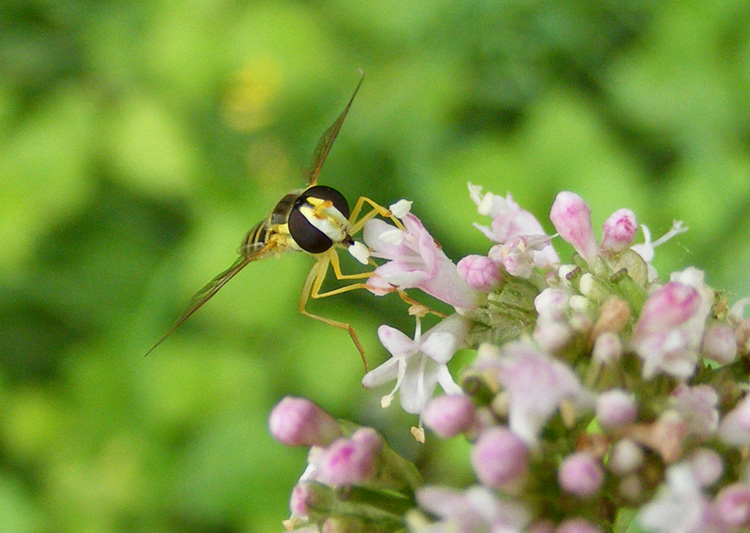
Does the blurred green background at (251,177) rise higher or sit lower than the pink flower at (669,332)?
higher

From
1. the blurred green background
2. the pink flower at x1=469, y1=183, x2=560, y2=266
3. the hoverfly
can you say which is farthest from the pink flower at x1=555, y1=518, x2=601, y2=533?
the blurred green background

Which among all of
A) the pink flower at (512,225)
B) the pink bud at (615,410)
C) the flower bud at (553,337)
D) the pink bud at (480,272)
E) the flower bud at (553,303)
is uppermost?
the pink flower at (512,225)

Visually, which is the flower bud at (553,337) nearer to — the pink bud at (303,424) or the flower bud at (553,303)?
the flower bud at (553,303)

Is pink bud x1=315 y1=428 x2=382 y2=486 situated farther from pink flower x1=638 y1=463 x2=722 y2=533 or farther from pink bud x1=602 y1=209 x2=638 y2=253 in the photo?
pink bud x1=602 y1=209 x2=638 y2=253

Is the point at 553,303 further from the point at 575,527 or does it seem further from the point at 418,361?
the point at 575,527

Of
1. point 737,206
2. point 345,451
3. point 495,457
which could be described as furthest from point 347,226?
point 737,206

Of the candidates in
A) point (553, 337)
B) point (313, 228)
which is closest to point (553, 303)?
point (553, 337)

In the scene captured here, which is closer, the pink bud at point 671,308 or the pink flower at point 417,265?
the pink bud at point 671,308

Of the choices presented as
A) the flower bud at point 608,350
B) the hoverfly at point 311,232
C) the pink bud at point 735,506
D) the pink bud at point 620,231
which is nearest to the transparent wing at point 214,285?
the hoverfly at point 311,232
